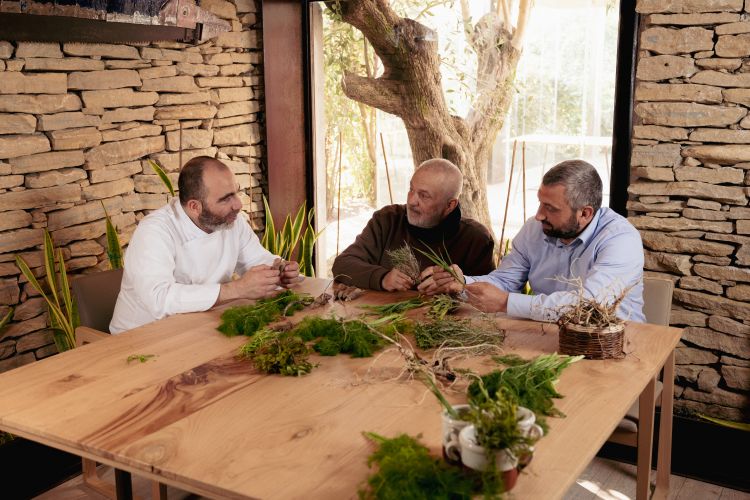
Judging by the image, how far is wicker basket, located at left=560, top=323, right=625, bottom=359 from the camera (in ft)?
8.29

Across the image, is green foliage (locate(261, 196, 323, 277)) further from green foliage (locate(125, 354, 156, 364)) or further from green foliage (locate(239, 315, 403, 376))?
green foliage (locate(125, 354, 156, 364))

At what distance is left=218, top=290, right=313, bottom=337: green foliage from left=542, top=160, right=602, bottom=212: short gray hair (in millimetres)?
1168

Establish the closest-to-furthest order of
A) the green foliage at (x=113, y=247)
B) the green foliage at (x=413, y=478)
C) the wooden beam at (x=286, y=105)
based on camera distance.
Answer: the green foliage at (x=413, y=478) < the green foliage at (x=113, y=247) < the wooden beam at (x=286, y=105)

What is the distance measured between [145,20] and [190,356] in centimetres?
249

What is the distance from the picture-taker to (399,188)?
17.6ft

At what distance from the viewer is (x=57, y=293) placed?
409 cm

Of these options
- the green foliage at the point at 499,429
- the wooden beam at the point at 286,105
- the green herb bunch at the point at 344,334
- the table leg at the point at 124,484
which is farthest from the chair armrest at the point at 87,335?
the wooden beam at the point at 286,105

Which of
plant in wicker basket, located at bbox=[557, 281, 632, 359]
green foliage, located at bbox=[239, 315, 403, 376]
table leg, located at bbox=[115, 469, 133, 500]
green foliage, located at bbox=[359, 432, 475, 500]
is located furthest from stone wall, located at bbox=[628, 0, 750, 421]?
table leg, located at bbox=[115, 469, 133, 500]

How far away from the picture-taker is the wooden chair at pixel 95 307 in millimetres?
3467

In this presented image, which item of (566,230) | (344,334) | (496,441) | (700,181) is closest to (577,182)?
(566,230)

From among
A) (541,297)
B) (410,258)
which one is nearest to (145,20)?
(410,258)

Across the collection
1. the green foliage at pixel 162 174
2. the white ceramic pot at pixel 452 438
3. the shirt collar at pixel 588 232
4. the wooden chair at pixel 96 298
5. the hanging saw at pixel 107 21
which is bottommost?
the wooden chair at pixel 96 298

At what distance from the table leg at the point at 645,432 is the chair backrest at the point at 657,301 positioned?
1.90 ft

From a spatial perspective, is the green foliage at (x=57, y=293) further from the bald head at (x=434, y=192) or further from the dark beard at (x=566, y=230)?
the dark beard at (x=566, y=230)
